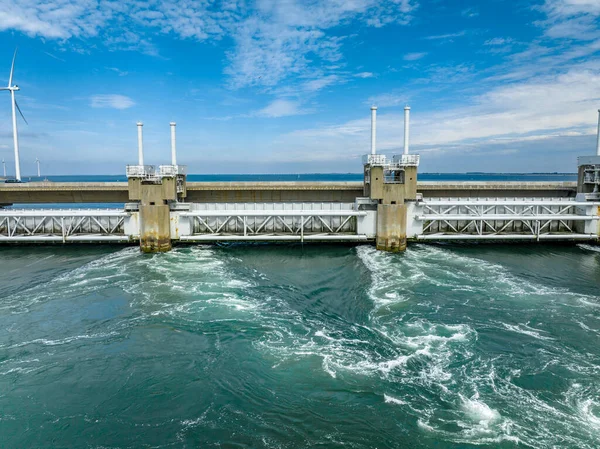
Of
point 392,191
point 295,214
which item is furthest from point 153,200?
point 392,191

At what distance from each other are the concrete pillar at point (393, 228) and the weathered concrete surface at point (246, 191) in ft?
27.8

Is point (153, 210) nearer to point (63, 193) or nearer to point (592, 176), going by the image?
point (63, 193)

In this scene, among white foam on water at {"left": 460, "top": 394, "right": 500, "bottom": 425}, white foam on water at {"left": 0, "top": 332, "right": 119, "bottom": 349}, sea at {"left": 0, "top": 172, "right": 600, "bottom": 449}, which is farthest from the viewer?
white foam on water at {"left": 0, "top": 332, "right": 119, "bottom": 349}

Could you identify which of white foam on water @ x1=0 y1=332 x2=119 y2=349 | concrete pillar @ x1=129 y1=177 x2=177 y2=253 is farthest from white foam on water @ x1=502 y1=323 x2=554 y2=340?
concrete pillar @ x1=129 y1=177 x2=177 y2=253

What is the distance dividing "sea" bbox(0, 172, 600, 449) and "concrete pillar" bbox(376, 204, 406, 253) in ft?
23.9

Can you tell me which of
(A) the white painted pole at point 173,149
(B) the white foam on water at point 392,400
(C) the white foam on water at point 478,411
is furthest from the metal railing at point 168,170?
(C) the white foam on water at point 478,411

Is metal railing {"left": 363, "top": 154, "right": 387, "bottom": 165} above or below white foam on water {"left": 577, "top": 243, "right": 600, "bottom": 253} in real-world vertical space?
above

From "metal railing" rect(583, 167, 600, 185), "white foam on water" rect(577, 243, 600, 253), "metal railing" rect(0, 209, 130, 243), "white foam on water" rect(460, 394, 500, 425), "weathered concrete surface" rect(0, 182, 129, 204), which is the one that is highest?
"metal railing" rect(583, 167, 600, 185)

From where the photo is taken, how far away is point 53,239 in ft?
124

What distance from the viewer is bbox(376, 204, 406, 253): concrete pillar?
36938 mm

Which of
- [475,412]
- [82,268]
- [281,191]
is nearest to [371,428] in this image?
[475,412]

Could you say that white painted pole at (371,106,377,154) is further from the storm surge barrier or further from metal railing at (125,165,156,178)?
metal railing at (125,165,156,178)

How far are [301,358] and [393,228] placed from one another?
23332 millimetres

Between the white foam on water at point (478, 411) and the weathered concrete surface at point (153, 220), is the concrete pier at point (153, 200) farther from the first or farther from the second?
the white foam on water at point (478, 411)
